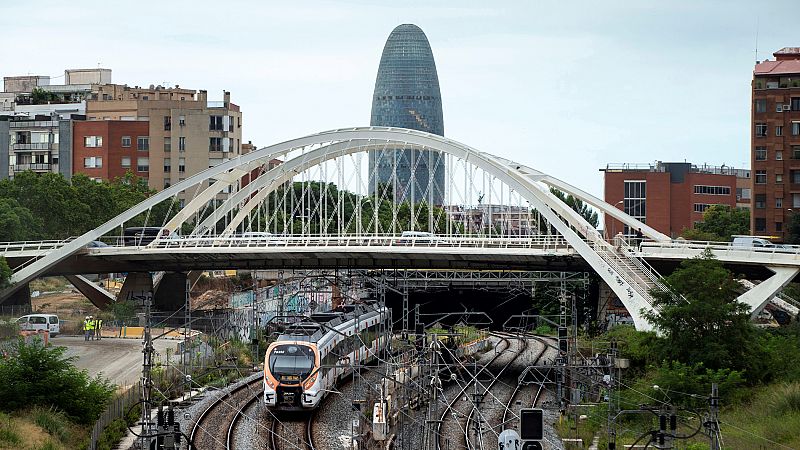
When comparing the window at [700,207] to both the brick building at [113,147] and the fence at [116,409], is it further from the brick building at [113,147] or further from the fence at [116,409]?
the fence at [116,409]

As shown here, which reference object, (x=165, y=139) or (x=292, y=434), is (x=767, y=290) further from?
(x=165, y=139)

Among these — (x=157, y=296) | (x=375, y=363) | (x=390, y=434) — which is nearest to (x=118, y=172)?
(x=157, y=296)

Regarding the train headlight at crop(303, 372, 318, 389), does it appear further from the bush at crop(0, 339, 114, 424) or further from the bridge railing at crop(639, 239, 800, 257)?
the bridge railing at crop(639, 239, 800, 257)

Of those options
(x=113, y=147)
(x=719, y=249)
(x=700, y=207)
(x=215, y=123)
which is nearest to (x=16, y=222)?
(x=215, y=123)

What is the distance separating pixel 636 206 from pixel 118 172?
48.4m

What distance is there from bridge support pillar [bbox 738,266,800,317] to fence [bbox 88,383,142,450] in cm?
2767

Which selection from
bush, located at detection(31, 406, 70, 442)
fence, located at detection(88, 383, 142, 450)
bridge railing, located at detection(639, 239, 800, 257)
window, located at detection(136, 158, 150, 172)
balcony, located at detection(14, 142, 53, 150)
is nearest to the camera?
fence, located at detection(88, 383, 142, 450)

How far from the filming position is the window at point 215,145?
12812cm

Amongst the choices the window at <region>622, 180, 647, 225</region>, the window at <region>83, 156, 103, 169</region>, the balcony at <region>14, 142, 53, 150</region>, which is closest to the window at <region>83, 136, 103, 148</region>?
the window at <region>83, 156, 103, 169</region>

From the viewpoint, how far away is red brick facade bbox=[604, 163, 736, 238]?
128000mm

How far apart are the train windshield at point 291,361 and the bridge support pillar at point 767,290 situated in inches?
925

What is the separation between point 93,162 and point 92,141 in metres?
2.01

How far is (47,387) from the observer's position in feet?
145

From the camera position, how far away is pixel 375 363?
61.2 metres
